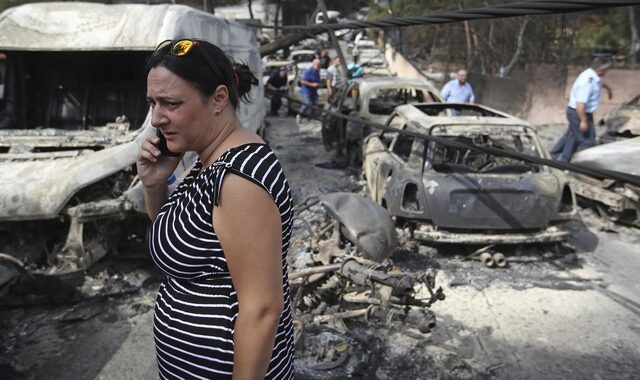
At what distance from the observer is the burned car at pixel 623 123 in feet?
Answer: 23.9

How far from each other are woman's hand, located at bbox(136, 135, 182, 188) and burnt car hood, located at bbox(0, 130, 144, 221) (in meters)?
2.48

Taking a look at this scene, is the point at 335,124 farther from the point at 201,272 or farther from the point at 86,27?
the point at 201,272

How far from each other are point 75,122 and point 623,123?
26.0 ft

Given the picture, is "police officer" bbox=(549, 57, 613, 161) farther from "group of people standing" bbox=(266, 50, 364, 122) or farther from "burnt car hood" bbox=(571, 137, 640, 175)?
"group of people standing" bbox=(266, 50, 364, 122)

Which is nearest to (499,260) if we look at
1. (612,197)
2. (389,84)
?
(612,197)

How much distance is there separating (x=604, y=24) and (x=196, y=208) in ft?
71.7

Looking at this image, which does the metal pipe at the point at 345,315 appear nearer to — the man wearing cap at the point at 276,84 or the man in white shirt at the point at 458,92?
the man in white shirt at the point at 458,92

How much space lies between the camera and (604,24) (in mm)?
18812

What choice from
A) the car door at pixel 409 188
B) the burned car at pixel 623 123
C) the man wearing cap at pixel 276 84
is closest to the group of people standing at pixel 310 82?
the man wearing cap at pixel 276 84

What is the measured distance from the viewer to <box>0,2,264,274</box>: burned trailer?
398cm

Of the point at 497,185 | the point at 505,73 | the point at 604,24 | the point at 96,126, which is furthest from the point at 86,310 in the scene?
the point at 604,24

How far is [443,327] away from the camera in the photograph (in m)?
4.16

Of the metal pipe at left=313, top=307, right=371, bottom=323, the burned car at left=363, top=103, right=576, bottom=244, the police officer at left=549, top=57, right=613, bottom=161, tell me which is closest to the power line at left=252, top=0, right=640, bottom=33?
the metal pipe at left=313, top=307, right=371, bottom=323

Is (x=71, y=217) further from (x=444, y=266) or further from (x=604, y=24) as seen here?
(x=604, y=24)
